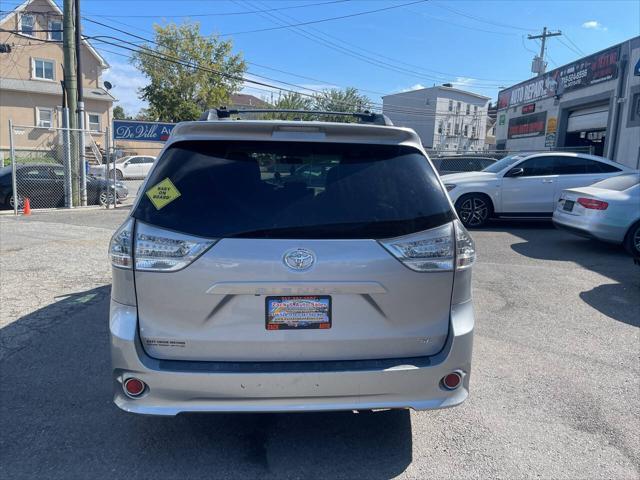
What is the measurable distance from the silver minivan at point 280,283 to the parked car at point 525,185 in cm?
935

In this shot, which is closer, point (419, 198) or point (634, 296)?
point (419, 198)

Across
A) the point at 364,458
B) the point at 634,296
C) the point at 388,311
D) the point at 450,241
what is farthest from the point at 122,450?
the point at 634,296

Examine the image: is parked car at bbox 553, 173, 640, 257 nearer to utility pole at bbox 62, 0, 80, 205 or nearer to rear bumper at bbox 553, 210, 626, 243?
rear bumper at bbox 553, 210, 626, 243

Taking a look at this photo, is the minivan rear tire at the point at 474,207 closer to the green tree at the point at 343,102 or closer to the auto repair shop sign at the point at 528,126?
the auto repair shop sign at the point at 528,126

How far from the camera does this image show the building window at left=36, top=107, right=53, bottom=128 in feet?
114

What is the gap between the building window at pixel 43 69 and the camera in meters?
34.8

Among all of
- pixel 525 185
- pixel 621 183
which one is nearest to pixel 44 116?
pixel 525 185

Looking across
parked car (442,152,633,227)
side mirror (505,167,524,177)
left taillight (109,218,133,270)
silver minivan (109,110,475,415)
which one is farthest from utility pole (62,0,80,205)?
silver minivan (109,110,475,415)

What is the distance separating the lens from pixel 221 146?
2834mm

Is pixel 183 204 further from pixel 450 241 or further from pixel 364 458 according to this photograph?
pixel 364 458

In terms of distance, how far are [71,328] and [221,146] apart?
345 cm

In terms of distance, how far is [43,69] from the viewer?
35.3m

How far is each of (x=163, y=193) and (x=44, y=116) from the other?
3821cm

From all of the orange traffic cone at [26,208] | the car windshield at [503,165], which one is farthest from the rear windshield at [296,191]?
the orange traffic cone at [26,208]
